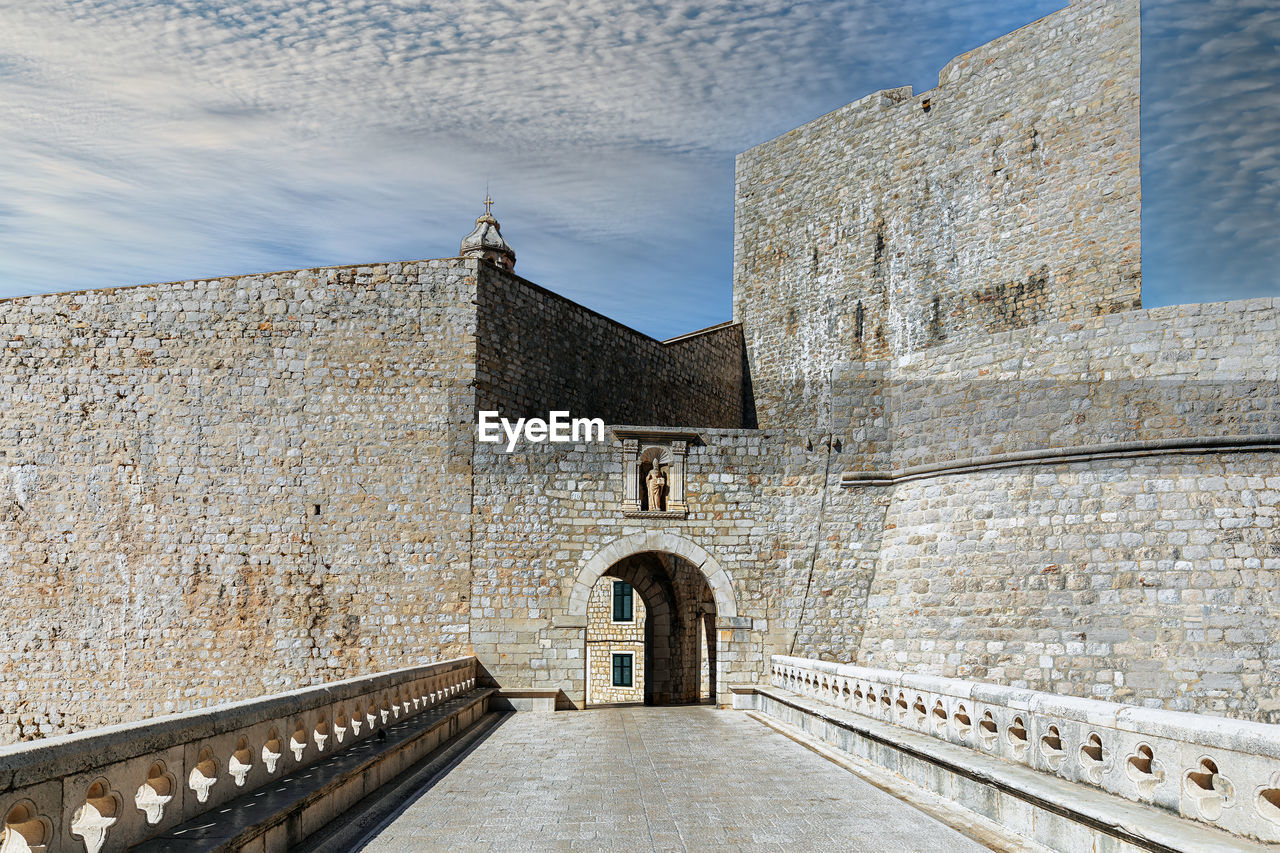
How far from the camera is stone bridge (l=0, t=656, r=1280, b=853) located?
375 centimetres

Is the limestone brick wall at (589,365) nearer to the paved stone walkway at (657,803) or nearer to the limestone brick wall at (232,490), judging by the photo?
the limestone brick wall at (232,490)

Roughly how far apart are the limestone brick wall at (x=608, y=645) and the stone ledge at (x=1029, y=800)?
A: 19.6 m

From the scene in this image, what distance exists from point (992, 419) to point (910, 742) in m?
7.47

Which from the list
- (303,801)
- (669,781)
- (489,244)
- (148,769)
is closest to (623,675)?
(489,244)

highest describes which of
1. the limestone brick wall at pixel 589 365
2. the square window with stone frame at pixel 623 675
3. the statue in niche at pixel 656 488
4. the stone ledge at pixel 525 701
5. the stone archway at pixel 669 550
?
the limestone brick wall at pixel 589 365

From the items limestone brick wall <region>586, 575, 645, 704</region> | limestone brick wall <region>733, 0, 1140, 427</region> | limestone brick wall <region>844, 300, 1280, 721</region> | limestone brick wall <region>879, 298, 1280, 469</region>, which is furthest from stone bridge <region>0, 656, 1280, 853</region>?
limestone brick wall <region>586, 575, 645, 704</region>

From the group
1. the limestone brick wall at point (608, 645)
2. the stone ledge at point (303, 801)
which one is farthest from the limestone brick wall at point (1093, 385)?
the limestone brick wall at point (608, 645)

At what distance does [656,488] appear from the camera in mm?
14367

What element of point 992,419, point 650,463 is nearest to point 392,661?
point 650,463

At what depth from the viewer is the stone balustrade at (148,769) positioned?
3203 millimetres

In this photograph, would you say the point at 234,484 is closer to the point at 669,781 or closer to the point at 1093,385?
the point at 669,781

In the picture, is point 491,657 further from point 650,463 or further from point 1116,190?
point 1116,190

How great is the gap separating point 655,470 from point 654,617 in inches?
234

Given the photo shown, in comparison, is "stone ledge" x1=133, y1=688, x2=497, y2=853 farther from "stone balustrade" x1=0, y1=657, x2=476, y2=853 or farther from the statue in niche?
the statue in niche
